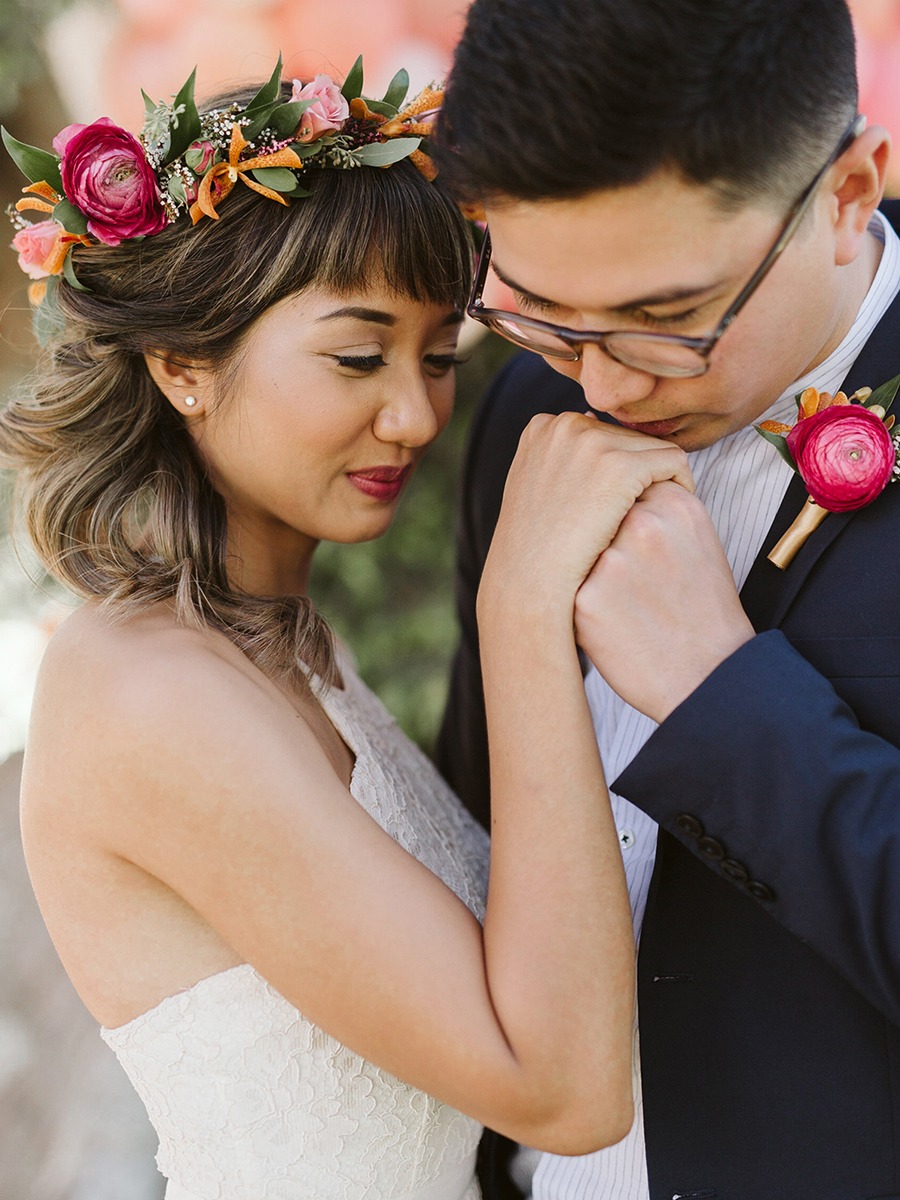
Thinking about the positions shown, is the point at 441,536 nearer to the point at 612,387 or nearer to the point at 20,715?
the point at 20,715

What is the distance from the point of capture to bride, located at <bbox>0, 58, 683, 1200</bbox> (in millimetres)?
1646

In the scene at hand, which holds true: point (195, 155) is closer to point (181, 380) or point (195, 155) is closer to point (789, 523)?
point (181, 380)

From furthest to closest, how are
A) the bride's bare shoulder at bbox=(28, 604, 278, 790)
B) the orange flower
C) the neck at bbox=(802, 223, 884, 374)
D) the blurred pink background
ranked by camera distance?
1. the blurred pink background
2. the orange flower
3. the neck at bbox=(802, 223, 884, 374)
4. the bride's bare shoulder at bbox=(28, 604, 278, 790)

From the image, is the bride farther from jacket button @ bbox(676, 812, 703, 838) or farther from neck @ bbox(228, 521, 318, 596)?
jacket button @ bbox(676, 812, 703, 838)

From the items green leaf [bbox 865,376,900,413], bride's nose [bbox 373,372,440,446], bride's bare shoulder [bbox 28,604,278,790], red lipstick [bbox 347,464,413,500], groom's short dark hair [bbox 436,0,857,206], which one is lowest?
bride's bare shoulder [bbox 28,604,278,790]

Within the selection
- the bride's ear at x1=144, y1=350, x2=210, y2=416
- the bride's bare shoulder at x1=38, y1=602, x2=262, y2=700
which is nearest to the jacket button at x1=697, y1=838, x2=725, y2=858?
the bride's bare shoulder at x1=38, y1=602, x2=262, y2=700

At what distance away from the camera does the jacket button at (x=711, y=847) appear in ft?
5.13

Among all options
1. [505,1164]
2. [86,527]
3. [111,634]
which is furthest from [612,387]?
[505,1164]

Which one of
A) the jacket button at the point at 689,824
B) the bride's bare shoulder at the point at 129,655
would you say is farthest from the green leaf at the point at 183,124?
the jacket button at the point at 689,824

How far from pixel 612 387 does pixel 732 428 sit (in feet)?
0.79

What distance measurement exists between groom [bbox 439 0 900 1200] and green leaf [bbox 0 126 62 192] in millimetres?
794

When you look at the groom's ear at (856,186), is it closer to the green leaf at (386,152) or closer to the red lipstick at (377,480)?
the green leaf at (386,152)

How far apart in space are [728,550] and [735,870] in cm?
61

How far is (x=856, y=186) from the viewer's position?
169cm
